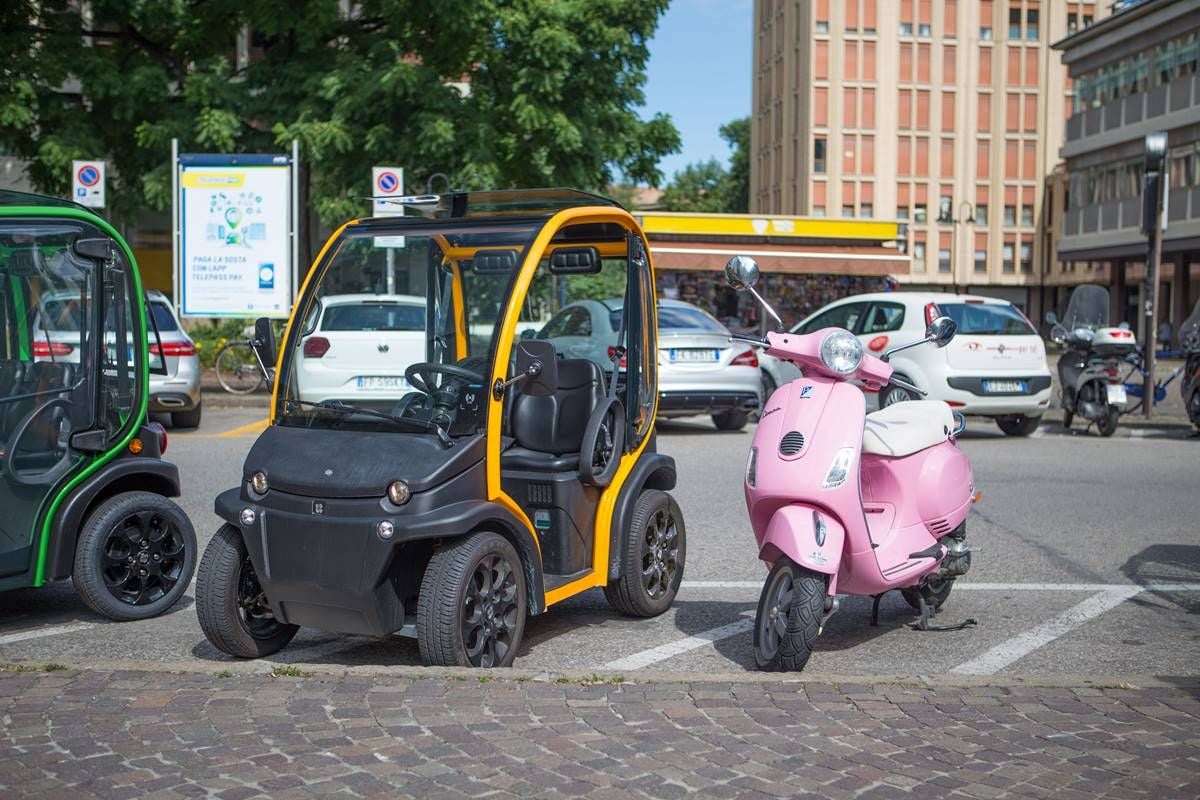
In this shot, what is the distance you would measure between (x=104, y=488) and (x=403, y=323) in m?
1.59

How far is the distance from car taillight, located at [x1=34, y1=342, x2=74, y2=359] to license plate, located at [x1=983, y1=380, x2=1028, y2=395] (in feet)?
36.9

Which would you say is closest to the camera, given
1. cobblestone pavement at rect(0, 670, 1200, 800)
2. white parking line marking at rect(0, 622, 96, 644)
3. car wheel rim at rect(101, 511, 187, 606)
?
cobblestone pavement at rect(0, 670, 1200, 800)

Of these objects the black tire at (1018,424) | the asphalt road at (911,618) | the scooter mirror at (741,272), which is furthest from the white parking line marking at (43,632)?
the black tire at (1018,424)

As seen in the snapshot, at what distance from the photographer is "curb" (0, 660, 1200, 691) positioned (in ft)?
17.4

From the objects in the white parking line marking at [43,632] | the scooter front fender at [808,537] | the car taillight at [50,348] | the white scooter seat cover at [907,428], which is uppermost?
the car taillight at [50,348]

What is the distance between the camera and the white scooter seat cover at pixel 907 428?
20.7 feet

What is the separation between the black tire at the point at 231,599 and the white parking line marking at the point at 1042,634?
9.01ft

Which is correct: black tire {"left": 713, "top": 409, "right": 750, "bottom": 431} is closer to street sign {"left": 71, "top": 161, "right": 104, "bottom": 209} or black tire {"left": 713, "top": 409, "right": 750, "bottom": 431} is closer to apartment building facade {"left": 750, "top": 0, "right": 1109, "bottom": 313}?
street sign {"left": 71, "top": 161, "right": 104, "bottom": 209}

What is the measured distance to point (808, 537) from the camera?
5746 mm

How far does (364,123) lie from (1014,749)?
20556 mm

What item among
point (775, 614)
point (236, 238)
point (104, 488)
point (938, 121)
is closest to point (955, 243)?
point (938, 121)

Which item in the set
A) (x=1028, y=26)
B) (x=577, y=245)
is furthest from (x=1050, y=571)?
(x=1028, y=26)

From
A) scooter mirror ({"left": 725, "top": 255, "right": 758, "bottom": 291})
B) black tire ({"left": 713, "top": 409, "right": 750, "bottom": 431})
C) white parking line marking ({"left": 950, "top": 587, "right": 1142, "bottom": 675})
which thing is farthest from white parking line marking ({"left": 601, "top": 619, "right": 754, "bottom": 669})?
black tire ({"left": 713, "top": 409, "right": 750, "bottom": 431})

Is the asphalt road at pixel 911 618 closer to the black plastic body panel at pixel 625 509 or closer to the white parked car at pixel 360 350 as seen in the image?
the black plastic body panel at pixel 625 509
